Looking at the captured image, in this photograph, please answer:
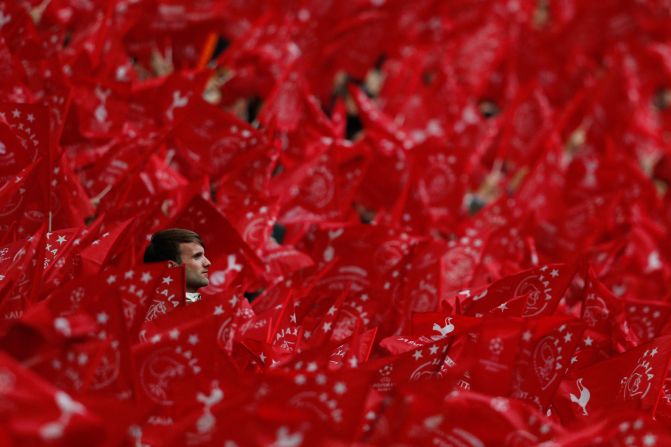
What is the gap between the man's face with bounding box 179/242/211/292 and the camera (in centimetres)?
167

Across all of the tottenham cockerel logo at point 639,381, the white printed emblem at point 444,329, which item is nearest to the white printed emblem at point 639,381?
the tottenham cockerel logo at point 639,381

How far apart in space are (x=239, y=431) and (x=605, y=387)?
0.74m

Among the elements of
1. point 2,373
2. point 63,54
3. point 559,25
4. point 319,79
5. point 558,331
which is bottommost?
point 559,25

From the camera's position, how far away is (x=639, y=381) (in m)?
1.60

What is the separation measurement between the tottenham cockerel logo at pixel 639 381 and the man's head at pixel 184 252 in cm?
77

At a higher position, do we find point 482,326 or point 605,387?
point 482,326

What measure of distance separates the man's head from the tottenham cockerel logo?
770 millimetres

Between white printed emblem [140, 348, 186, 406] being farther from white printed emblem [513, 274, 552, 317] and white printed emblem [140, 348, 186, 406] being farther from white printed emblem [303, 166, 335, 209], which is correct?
white printed emblem [303, 166, 335, 209]

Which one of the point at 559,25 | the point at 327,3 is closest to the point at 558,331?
the point at 327,3

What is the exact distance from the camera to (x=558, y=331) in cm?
152

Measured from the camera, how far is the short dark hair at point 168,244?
167cm

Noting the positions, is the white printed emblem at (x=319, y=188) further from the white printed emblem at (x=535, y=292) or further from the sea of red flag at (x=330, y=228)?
the white printed emblem at (x=535, y=292)

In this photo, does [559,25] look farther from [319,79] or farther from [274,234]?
[274,234]

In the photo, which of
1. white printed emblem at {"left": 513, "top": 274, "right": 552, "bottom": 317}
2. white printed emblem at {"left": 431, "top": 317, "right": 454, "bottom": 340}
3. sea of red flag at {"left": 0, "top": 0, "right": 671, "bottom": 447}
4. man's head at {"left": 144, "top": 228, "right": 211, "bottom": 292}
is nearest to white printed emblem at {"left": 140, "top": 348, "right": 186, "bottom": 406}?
sea of red flag at {"left": 0, "top": 0, "right": 671, "bottom": 447}
